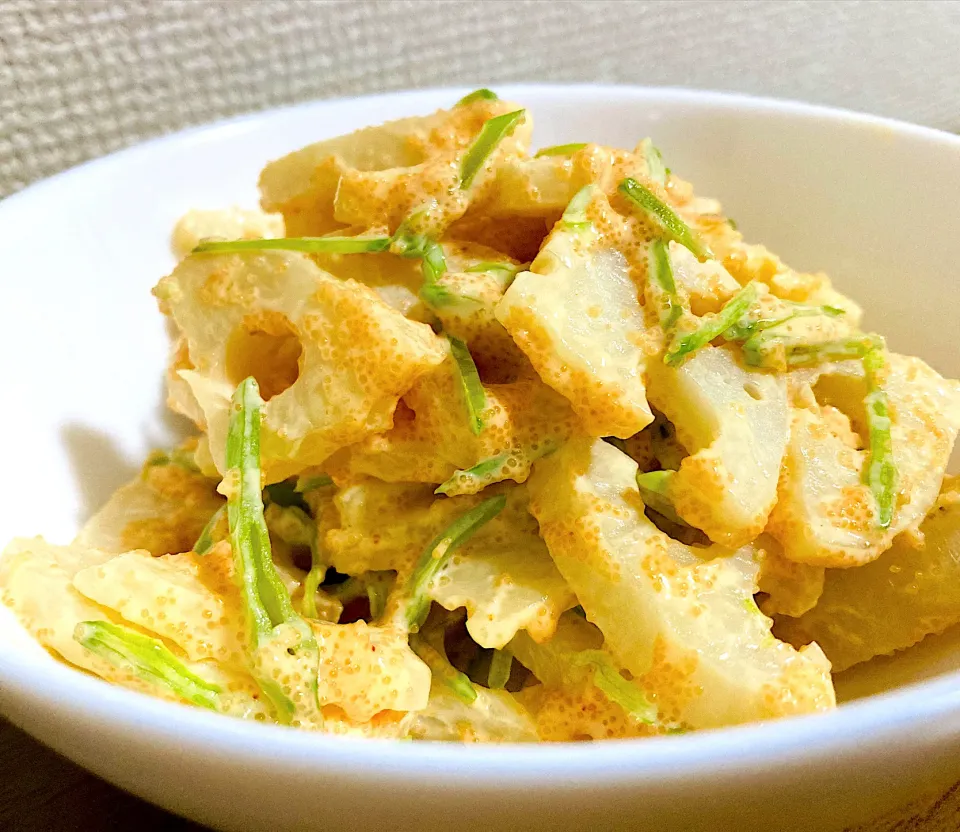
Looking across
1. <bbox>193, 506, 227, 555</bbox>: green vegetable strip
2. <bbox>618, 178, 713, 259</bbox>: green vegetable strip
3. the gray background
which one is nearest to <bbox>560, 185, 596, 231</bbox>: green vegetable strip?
<bbox>618, 178, 713, 259</bbox>: green vegetable strip

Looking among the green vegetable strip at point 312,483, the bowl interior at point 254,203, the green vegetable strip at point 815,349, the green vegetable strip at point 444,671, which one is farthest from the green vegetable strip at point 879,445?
the green vegetable strip at point 312,483

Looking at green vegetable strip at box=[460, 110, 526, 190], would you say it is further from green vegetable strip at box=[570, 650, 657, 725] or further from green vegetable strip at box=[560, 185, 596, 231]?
green vegetable strip at box=[570, 650, 657, 725]

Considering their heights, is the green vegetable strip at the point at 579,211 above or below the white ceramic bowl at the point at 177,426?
above

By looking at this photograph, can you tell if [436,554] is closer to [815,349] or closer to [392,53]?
[815,349]

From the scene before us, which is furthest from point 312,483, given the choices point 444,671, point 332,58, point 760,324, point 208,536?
point 332,58

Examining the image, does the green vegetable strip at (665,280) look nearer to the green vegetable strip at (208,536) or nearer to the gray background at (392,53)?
the green vegetable strip at (208,536)

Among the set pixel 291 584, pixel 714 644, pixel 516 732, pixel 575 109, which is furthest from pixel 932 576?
pixel 575 109
